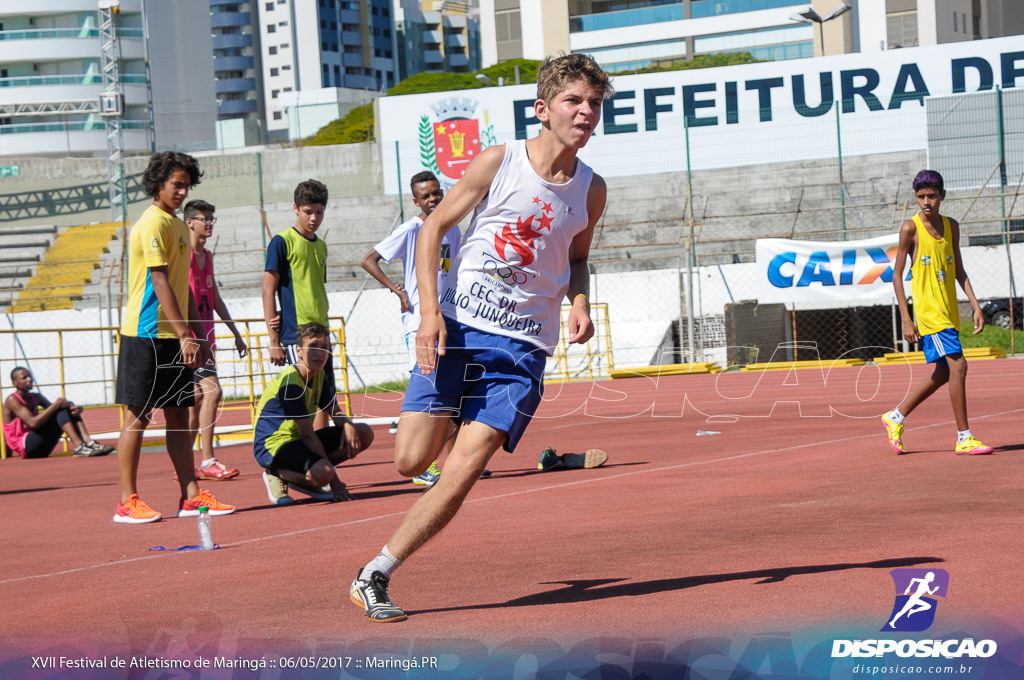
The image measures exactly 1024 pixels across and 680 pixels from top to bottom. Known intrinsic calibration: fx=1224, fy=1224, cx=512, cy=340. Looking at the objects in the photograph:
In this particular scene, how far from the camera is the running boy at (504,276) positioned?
4.35m

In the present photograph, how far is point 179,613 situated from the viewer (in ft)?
14.6

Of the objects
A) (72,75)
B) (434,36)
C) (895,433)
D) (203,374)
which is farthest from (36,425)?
(434,36)

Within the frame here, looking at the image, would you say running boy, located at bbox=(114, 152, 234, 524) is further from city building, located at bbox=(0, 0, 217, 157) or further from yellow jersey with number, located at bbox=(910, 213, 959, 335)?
city building, located at bbox=(0, 0, 217, 157)

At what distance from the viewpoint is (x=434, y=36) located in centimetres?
12694

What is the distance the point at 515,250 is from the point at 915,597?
182cm

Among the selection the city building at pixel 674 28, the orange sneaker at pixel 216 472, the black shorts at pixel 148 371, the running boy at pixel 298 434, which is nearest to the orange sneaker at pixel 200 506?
the running boy at pixel 298 434

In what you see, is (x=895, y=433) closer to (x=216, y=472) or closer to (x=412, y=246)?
(x=412, y=246)

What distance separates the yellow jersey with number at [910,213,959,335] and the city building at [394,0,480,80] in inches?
4701

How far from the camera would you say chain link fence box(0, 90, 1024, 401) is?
2436cm

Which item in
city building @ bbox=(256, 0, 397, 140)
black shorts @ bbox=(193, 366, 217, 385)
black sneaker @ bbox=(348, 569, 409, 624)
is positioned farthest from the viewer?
city building @ bbox=(256, 0, 397, 140)

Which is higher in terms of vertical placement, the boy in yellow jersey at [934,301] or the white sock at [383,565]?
the boy in yellow jersey at [934,301]

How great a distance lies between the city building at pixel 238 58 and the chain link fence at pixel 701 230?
8382cm

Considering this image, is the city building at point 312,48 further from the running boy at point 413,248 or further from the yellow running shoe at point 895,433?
the yellow running shoe at point 895,433

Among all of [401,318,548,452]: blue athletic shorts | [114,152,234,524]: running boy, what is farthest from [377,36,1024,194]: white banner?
[401,318,548,452]: blue athletic shorts
